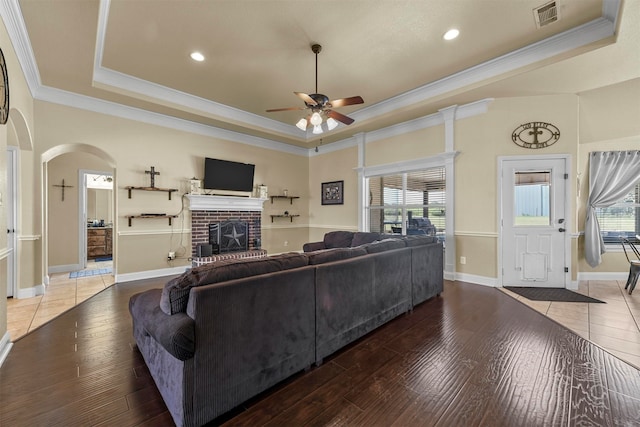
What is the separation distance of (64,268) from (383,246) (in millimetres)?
6438

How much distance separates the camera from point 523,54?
3471mm

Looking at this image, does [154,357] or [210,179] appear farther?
[210,179]

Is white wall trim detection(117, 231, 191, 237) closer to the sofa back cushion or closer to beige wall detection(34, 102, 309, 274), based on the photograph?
beige wall detection(34, 102, 309, 274)

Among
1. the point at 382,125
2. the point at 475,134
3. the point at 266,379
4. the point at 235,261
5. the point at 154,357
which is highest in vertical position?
the point at 382,125

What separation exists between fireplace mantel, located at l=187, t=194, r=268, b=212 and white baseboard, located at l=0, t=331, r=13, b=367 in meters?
3.23

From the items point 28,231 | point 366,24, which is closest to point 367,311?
point 366,24

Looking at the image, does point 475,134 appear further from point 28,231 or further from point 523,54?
point 28,231

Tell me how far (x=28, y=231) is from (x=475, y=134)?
6854mm

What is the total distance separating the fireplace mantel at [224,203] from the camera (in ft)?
17.8

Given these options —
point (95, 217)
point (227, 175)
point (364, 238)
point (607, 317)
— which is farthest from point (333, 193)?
point (95, 217)

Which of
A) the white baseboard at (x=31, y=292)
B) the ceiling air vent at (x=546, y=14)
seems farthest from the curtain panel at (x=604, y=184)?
the white baseboard at (x=31, y=292)

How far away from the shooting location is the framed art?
6.73 m

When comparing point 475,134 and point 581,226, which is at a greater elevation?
point 475,134

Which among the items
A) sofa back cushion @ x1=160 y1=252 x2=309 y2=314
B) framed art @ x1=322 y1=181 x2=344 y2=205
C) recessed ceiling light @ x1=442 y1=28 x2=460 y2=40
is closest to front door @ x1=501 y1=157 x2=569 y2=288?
recessed ceiling light @ x1=442 y1=28 x2=460 y2=40
